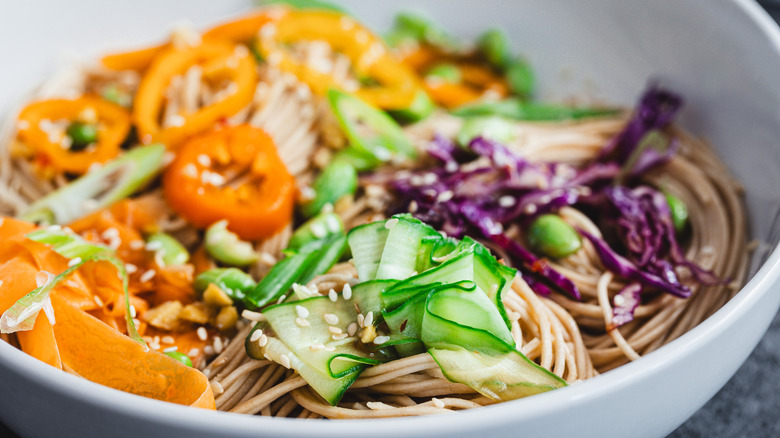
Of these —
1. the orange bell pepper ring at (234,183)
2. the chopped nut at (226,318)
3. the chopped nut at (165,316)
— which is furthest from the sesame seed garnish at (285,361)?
the orange bell pepper ring at (234,183)

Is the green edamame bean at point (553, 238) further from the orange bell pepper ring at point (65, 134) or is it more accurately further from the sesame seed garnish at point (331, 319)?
the orange bell pepper ring at point (65, 134)

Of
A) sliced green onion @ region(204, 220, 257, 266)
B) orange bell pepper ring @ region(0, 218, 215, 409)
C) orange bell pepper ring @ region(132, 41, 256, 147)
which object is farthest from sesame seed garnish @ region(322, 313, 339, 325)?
orange bell pepper ring @ region(132, 41, 256, 147)

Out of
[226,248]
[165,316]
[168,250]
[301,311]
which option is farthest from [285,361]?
[168,250]

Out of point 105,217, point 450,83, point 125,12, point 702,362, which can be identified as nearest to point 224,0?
point 125,12

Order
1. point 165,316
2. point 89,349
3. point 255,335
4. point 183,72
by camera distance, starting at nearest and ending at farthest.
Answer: point 89,349 → point 255,335 → point 165,316 → point 183,72

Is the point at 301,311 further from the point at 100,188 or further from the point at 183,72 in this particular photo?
the point at 183,72

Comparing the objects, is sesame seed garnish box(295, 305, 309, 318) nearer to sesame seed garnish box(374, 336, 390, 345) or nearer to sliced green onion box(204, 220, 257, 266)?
sesame seed garnish box(374, 336, 390, 345)
